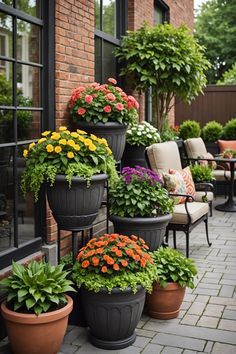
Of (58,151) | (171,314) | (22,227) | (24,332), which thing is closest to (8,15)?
(58,151)

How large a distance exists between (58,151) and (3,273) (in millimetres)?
907

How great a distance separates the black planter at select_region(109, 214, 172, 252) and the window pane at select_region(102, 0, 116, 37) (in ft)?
9.09

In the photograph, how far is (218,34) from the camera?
27.9 m

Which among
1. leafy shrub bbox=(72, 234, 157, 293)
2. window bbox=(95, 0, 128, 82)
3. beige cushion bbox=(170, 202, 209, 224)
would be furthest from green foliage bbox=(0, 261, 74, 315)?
window bbox=(95, 0, 128, 82)

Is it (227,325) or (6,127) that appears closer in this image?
(6,127)

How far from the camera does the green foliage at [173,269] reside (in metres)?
4.04

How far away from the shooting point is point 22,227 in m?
4.11

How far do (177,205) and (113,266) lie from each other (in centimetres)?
246

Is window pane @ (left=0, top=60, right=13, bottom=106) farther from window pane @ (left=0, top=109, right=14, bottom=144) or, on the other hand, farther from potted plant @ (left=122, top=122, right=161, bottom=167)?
potted plant @ (left=122, top=122, right=161, bottom=167)

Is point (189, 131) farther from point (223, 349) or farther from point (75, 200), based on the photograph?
point (223, 349)

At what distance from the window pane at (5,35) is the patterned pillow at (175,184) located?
2480mm

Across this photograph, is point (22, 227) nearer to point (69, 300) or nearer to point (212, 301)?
point (69, 300)

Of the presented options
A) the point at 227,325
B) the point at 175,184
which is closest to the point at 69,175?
the point at 227,325

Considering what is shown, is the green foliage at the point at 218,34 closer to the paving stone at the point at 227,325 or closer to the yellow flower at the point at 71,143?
the paving stone at the point at 227,325
